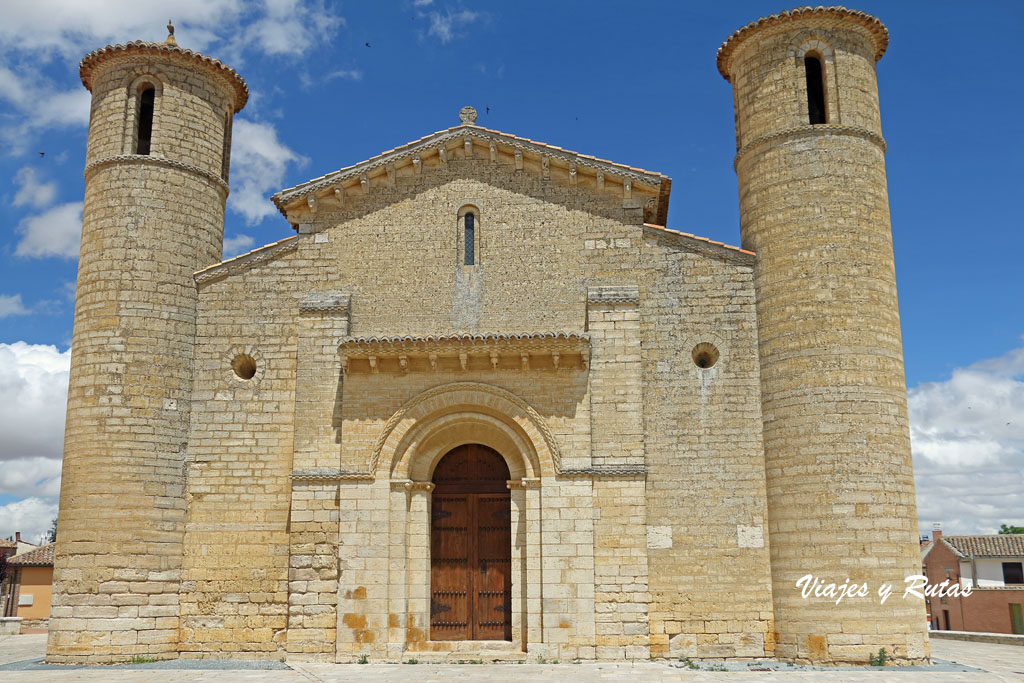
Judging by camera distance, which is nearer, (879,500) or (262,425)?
(879,500)

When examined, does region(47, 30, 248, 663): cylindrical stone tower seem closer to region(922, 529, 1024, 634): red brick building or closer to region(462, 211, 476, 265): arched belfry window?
region(462, 211, 476, 265): arched belfry window

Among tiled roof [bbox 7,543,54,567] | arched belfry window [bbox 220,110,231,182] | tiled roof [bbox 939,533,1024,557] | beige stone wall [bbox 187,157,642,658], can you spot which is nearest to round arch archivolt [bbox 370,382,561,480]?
beige stone wall [bbox 187,157,642,658]

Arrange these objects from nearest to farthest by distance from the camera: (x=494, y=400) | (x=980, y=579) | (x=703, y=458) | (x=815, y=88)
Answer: (x=703, y=458) < (x=494, y=400) < (x=815, y=88) < (x=980, y=579)

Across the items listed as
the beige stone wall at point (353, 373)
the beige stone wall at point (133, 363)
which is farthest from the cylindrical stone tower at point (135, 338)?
the beige stone wall at point (353, 373)

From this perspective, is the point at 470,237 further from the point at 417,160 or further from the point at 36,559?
the point at 36,559

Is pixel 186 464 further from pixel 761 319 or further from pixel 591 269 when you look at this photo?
pixel 761 319

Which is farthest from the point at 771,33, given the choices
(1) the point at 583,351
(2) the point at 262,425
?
(2) the point at 262,425

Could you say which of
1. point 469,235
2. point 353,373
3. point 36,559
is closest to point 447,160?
point 469,235

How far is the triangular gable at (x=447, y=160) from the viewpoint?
16062 mm

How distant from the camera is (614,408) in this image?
14.9 m

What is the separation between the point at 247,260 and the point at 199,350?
1.81 metres

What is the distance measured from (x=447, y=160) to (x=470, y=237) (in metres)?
1.52

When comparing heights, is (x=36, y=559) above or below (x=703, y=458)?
below

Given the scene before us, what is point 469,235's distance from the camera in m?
16.3
